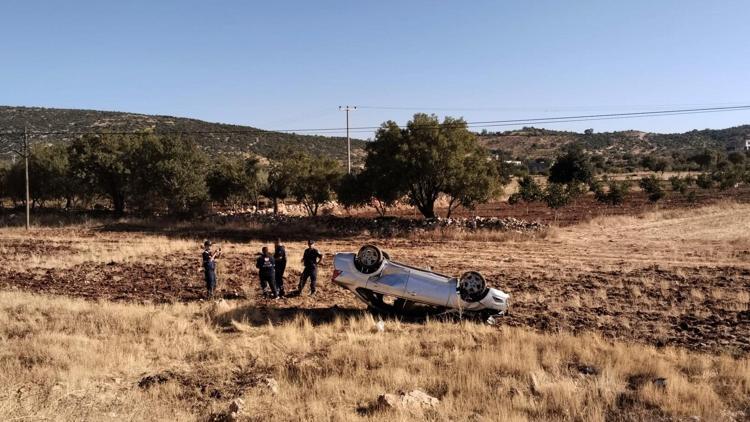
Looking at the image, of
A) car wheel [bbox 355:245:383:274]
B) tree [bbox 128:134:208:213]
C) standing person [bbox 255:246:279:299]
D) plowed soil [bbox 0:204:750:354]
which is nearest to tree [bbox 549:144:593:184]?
plowed soil [bbox 0:204:750:354]

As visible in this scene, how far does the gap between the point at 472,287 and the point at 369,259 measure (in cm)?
241

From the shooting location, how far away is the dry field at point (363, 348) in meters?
7.75

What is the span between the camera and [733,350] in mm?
10102

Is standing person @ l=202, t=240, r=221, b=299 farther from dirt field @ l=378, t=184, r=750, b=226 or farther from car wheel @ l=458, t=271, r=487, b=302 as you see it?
dirt field @ l=378, t=184, r=750, b=226

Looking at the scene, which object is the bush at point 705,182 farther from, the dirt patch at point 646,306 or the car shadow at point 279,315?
the car shadow at point 279,315

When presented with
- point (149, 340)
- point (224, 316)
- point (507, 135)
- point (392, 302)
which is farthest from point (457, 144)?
point (507, 135)

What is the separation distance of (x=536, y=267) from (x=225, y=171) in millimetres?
32242

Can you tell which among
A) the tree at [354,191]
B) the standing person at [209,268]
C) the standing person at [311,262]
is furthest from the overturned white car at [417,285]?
the tree at [354,191]

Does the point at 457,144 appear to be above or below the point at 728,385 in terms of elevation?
above

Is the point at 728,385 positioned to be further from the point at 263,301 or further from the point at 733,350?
the point at 263,301

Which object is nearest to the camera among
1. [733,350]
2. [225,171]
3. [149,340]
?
[733,350]

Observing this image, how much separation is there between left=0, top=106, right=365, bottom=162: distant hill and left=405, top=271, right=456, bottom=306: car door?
267 feet

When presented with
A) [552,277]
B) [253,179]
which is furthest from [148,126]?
[552,277]

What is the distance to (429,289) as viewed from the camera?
12.0 metres
